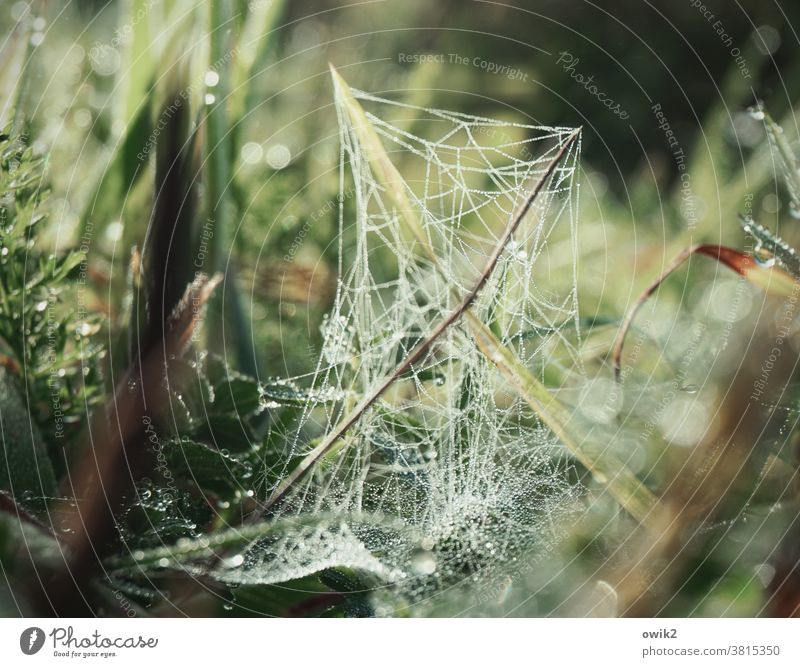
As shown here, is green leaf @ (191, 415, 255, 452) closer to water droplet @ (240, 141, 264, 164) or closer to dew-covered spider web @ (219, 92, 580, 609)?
dew-covered spider web @ (219, 92, 580, 609)

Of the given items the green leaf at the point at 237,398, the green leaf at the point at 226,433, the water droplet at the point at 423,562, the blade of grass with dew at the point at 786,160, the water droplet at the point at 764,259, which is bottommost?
the water droplet at the point at 423,562

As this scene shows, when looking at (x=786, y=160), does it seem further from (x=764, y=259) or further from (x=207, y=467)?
(x=207, y=467)

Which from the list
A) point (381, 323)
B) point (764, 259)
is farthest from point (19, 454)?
point (764, 259)

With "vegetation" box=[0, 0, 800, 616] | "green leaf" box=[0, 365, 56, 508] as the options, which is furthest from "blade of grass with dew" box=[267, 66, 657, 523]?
"green leaf" box=[0, 365, 56, 508]

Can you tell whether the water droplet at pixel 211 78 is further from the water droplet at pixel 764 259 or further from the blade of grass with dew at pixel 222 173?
the water droplet at pixel 764 259

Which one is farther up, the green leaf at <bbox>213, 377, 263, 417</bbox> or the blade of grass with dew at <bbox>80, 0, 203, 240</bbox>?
the blade of grass with dew at <bbox>80, 0, 203, 240</bbox>

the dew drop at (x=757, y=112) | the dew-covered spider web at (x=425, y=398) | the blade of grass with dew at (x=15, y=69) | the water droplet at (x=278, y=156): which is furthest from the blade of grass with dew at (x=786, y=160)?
the blade of grass with dew at (x=15, y=69)

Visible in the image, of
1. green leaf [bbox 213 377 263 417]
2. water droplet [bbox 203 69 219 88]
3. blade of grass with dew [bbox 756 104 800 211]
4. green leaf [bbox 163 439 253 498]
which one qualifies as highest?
water droplet [bbox 203 69 219 88]
